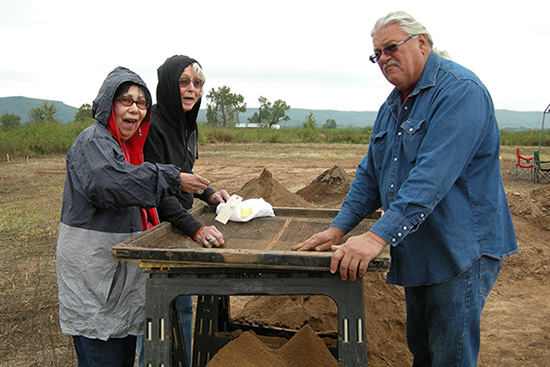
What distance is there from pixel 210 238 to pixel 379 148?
891mm

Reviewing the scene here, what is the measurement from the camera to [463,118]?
1.74 metres

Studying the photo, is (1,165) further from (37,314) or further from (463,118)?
(463,118)

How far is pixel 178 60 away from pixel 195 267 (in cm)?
122

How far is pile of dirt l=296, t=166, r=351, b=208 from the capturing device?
834 centimetres

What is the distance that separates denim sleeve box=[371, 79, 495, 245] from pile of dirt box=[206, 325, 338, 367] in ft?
2.79

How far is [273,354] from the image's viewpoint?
7.21 feet

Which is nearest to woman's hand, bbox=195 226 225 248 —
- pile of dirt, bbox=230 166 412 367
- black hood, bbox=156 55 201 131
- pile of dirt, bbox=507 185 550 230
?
black hood, bbox=156 55 201 131

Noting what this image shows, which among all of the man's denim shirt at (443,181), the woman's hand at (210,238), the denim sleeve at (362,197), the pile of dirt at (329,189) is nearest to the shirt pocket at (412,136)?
the man's denim shirt at (443,181)

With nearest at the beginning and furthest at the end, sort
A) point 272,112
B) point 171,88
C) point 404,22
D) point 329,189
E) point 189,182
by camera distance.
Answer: point 404,22, point 189,182, point 171,88, point 329,189, point 272,112

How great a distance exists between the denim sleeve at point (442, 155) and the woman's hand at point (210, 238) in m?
0.69

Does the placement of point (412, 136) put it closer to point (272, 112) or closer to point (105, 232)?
point (105, 232)

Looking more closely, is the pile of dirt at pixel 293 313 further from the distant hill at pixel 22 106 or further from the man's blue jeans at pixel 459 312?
the distant hill at pixel 22 106

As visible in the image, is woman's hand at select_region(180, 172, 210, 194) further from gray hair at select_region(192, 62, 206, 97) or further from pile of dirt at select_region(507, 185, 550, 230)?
pile of dirt at select_region(507, 185, 550, 230)

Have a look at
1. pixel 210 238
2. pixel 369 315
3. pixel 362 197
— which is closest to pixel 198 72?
pixel 210 238
